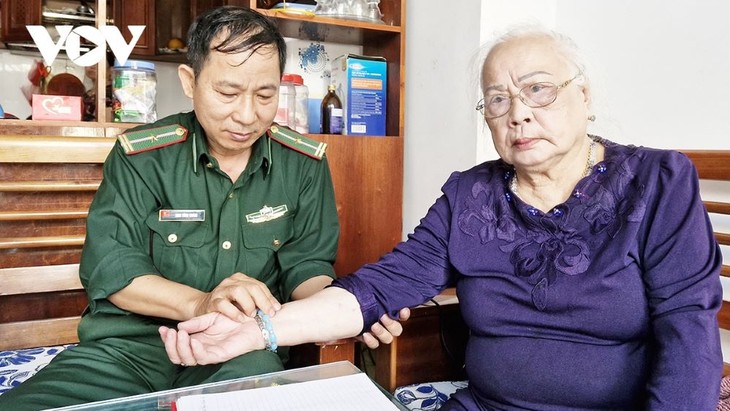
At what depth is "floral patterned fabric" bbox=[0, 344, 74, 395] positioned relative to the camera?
1436mm

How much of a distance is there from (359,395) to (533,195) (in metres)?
0.59

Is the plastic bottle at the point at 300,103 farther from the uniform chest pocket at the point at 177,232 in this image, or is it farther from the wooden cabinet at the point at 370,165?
the uniform chest pocket at the point at 177,232

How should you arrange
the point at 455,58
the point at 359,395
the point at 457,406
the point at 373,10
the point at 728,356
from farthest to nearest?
the point at 373,10 < the point at 455,58 < the point at 728,356 < the point at 457,406 < the point at 359,395

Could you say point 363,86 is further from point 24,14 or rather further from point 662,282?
point 24,14

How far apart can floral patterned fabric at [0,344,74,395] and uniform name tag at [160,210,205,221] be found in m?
0.53

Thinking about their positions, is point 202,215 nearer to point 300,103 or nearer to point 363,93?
point 300,103

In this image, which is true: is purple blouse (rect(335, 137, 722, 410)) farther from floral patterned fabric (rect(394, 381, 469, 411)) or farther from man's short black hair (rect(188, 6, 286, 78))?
man's short black hair (rect(188, 6, 286, 78))

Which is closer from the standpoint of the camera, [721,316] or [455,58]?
[721,316]

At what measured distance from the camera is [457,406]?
122 centimetres

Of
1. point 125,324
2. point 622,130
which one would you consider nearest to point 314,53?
point 622,130

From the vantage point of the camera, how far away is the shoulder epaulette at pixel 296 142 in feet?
5.18

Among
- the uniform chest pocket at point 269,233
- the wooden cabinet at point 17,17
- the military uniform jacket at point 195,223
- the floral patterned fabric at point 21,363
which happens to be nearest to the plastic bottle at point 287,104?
the military uniform jacket at point 195,223

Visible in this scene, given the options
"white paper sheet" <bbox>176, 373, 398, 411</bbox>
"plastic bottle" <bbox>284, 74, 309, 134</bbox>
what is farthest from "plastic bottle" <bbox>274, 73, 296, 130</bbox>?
"white paper sheet" <bbox>176, 373, 398, 411</bbox>

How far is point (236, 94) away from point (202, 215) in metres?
0.31
